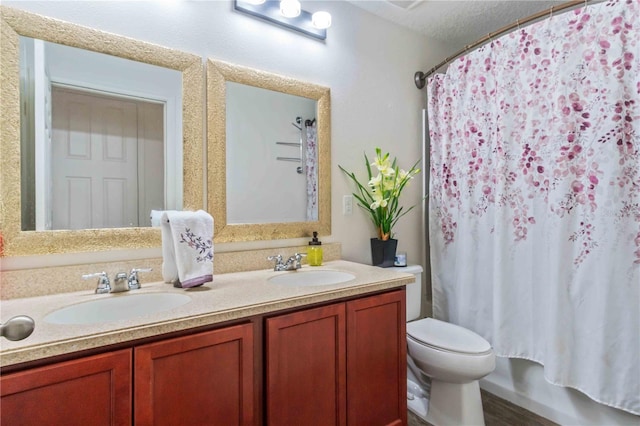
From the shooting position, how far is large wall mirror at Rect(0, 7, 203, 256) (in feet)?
3.87

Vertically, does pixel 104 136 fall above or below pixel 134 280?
above

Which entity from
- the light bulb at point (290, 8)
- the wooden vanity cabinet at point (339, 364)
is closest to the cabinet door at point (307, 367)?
the wooden vanity cabinet at point (339, 364)

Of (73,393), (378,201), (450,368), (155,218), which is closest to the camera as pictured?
(73,393)

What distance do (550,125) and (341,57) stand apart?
1134mm

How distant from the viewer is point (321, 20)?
176 cm

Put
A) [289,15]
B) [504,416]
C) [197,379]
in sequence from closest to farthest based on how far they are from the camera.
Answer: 1. [197,379]
2. [289,15]
3. [504,416]

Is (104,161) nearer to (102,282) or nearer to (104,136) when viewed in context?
(104,136)

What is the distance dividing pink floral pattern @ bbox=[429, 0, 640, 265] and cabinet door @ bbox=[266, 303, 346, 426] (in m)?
1.16

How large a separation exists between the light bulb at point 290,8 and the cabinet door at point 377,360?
1386 mm

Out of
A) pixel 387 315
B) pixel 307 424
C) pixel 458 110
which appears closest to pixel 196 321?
pixel 307 424

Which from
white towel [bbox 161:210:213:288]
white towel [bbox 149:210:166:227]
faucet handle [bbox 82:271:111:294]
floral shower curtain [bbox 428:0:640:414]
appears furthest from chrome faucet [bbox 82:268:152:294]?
floral shower curtain [bbox 428:0:640:414]

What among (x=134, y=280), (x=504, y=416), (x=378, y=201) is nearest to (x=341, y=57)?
(x=378, y=201)

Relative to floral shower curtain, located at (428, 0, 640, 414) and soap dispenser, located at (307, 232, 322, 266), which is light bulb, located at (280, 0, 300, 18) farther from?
soap dispenser, located at (307, 232, 322, 266)

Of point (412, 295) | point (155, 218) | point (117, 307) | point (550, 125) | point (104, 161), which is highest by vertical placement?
point (550, 125)
